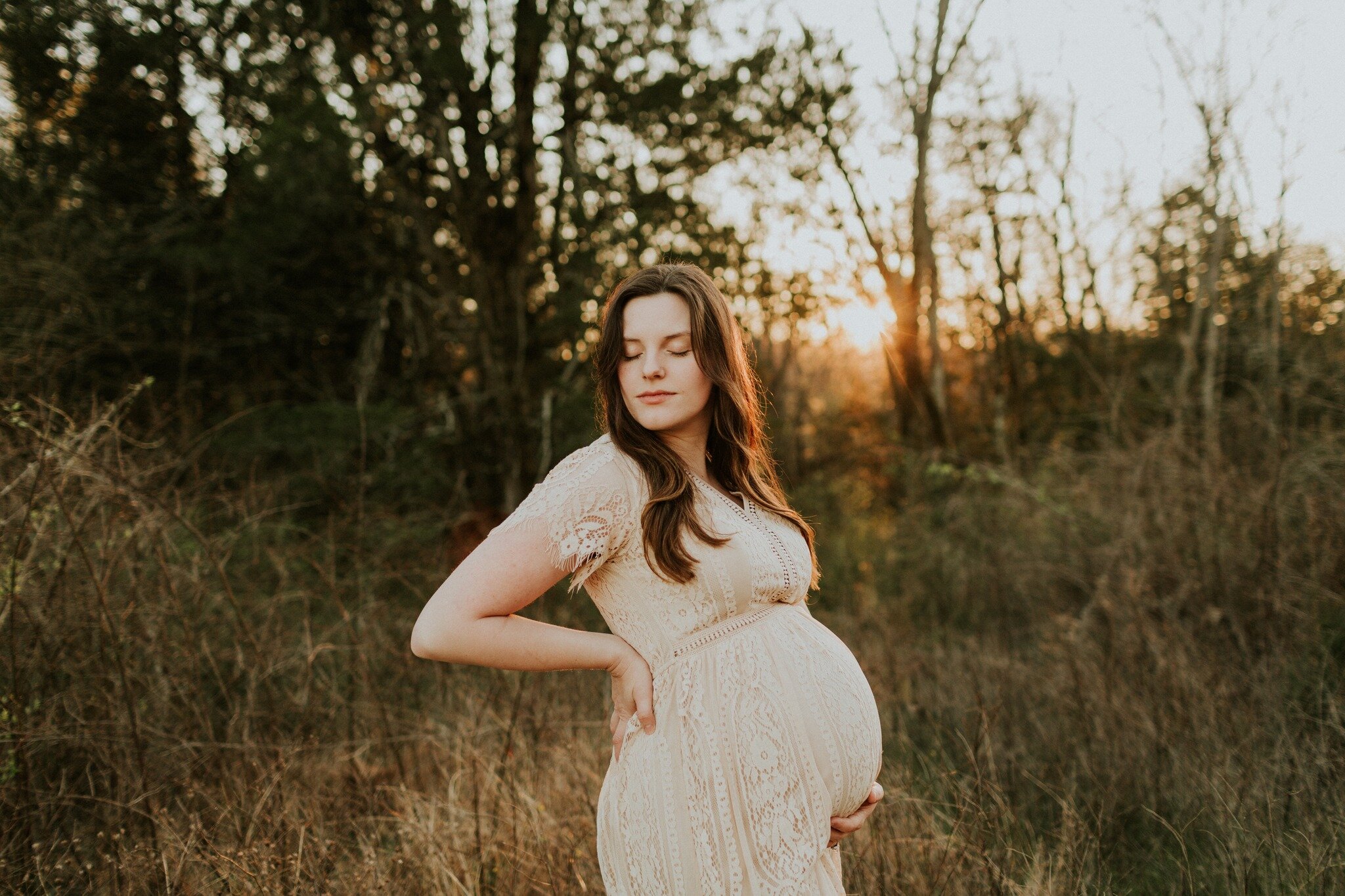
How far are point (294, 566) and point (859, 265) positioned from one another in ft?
25.3

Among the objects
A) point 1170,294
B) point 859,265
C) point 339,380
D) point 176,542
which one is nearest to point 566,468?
point 176,542

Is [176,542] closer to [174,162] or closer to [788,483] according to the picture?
[174,162]

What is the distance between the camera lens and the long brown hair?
1499mm

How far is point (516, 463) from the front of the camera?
754 cm

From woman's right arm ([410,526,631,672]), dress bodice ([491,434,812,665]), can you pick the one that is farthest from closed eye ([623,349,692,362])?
woman's right arm ([410,526,631,672])

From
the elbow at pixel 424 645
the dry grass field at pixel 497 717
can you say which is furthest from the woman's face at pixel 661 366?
the dry grass field at pixel 497 717

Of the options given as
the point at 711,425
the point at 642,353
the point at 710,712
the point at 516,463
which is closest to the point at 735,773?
the point at 710,712

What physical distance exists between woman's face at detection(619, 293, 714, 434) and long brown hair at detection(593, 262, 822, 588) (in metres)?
0.02

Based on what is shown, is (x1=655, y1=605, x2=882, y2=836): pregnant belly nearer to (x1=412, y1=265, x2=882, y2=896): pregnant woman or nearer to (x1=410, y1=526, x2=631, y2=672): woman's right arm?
(x1=412, y1=265, x2=882, y2=896): pregnant woman

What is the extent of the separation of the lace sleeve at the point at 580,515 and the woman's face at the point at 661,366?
0.54 ft

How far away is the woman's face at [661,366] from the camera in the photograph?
165cm

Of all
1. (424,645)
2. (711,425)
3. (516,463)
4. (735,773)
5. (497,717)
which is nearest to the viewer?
(424,645)

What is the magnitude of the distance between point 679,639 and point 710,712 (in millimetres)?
145

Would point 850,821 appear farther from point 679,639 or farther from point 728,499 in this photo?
point 728,499
